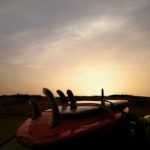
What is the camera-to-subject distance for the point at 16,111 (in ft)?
57.2

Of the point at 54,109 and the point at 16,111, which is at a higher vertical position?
the point at 54,109

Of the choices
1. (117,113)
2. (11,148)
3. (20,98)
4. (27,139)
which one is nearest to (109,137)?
(117,113)

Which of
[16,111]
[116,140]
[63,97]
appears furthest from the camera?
[16,111]

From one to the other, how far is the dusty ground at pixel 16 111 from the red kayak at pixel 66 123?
2.85 m

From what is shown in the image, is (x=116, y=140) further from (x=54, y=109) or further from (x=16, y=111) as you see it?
(x=16, y=111)

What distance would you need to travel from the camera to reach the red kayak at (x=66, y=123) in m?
4.83

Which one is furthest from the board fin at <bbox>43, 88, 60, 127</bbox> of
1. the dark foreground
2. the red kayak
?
the dark foreground

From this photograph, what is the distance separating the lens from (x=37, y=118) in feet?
19.5

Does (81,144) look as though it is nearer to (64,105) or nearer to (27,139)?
(27,139)

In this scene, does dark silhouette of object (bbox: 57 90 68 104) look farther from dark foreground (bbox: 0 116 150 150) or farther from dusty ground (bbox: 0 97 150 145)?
dusty ground (bbox: 0 97 150 145)

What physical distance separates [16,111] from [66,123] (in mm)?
12540

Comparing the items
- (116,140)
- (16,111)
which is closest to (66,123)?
(116,140)

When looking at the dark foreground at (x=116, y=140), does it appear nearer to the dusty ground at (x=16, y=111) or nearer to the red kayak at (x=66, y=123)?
the red kayak at (x=66, y=123)

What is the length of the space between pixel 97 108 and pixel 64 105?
28.9 inches
